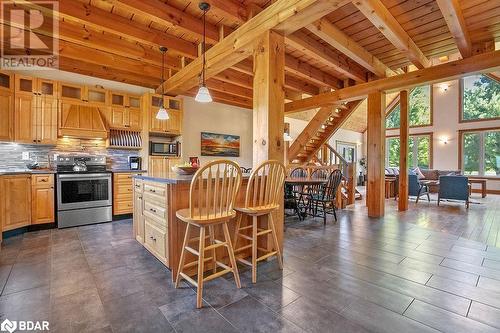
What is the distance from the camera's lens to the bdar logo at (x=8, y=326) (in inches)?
59.8

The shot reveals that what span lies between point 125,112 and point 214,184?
347cm

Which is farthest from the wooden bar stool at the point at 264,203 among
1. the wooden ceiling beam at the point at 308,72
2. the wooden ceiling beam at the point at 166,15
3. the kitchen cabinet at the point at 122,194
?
the kitchen cabinet at the point at 122,194

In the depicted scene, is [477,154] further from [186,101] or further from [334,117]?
[186,101]

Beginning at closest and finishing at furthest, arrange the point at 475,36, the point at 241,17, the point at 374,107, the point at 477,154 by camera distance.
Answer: the point at 241,17
the point at 475,36
the point at 374,107
the point at 477,154

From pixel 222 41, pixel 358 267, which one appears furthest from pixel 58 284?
pixel 222 41

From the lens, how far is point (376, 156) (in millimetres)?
4762

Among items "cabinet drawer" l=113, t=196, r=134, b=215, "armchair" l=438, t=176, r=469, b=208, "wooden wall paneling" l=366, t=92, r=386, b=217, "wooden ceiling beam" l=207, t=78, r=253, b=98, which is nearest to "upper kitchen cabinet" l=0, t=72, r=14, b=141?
"cabinet drawer" l=113, t=196, r=134, b=215

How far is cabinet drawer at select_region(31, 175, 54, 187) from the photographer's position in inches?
142

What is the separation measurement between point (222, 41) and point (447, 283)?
361 centimetres

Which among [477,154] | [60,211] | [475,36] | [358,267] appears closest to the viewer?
[358,267]

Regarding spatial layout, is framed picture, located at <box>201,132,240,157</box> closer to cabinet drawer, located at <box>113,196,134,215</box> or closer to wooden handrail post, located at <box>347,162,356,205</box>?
cabinet drawer, located at <box>113,196,134,215</box>

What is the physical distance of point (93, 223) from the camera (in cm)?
408

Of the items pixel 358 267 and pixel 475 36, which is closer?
pixel 358 267

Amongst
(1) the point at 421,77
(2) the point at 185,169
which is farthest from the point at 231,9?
(1) the point at 421,77
